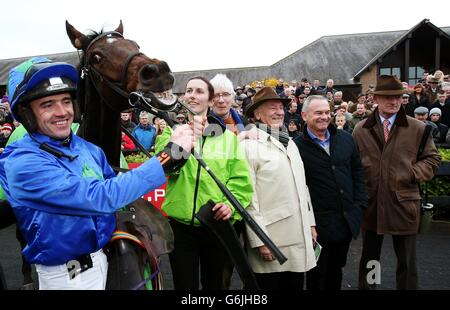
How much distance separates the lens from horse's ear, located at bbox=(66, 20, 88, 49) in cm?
257

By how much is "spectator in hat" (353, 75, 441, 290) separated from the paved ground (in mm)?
929

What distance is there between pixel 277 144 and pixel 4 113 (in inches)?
382

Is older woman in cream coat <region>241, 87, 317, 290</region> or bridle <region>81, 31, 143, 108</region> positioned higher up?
bridle <region>81, 31, 143, 108</region>

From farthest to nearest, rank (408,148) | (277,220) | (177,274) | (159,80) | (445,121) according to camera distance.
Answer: (445,121) → (408,148) → (277,220) → (177,274) → (159,80)

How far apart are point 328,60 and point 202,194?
95.9ft

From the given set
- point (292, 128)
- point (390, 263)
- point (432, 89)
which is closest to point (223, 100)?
point (390, 263)

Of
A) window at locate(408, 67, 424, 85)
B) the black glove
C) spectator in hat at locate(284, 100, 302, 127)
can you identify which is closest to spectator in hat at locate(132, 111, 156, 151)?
spectator in hat at locate(284, 100, 302, 127)

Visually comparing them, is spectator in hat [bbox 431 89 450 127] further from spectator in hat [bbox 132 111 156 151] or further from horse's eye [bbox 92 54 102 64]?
horse's eye [bbox 92 54 102 64]

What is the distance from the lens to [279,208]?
3197 millimetres

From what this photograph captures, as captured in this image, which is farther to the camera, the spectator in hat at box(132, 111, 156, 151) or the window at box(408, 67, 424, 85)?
the window at box(408, 67, 424, 85)

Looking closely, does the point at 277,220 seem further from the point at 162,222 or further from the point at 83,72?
the point at 83,72

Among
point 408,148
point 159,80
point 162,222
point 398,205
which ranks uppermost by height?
point 159,80

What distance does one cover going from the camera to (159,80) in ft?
6.94

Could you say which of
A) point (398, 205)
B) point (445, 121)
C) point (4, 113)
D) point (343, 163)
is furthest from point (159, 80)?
point (4, 113)
